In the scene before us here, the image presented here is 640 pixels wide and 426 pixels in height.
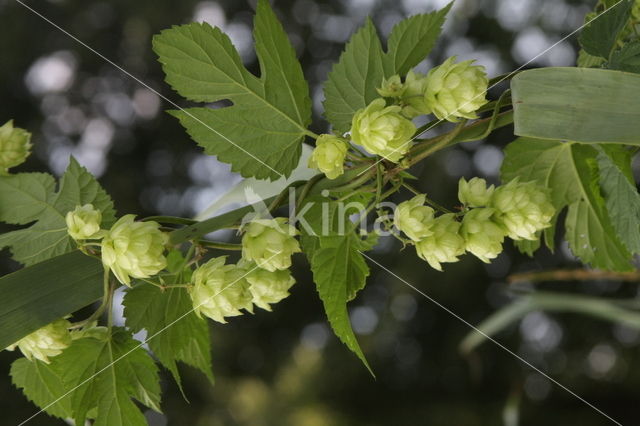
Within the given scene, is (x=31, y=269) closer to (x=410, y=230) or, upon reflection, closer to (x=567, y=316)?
(x=410, y=230)

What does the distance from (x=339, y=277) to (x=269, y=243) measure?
3 centimetres

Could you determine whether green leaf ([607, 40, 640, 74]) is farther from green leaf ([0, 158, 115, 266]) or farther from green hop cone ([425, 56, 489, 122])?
green leaf ([0, 158, 115, 266])

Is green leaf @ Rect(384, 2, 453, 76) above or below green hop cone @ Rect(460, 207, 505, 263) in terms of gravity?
above

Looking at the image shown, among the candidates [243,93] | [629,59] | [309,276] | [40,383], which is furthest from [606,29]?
[309,276]

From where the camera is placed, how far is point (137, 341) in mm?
223

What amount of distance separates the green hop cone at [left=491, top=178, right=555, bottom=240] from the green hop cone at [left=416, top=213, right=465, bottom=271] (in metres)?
0.02

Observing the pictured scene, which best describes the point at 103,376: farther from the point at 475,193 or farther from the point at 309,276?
the point at 309,276

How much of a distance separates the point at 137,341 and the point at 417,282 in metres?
1.01

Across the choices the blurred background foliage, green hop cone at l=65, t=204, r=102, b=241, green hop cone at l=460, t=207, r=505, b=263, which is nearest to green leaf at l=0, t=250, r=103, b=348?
green hop cone at l=65, t=204, r=102, b=241

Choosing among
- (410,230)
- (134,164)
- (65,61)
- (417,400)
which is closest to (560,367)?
(417,400)

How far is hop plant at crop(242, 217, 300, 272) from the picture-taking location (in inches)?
7.4

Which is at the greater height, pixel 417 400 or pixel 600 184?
pixel 600 184

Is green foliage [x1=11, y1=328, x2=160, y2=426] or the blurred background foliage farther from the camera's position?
the blurred background foliage

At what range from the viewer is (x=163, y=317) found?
0.72 feet
